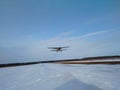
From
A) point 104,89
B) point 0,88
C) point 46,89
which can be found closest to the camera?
point 104,89

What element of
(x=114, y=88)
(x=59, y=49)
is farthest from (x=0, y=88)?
(x=59, y=49)

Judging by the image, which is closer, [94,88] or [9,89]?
[94,88]

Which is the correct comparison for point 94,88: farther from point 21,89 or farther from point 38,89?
point 21,89

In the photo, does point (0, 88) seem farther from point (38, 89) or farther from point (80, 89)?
point (80, 89)

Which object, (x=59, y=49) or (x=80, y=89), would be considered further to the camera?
(x=59, y=49)

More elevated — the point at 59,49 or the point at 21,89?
the point at 59,49

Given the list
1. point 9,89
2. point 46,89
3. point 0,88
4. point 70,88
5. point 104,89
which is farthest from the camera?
point 0,88

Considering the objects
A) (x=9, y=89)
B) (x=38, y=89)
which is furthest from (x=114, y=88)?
(x=9, y=89)

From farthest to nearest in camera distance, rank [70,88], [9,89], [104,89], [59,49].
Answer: [59,49] < [9,89] < [70,88] < [104,89]

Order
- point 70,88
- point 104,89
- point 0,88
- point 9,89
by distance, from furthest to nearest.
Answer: point 0,88 → point 9,89 → point 70,88 → point 104,89
